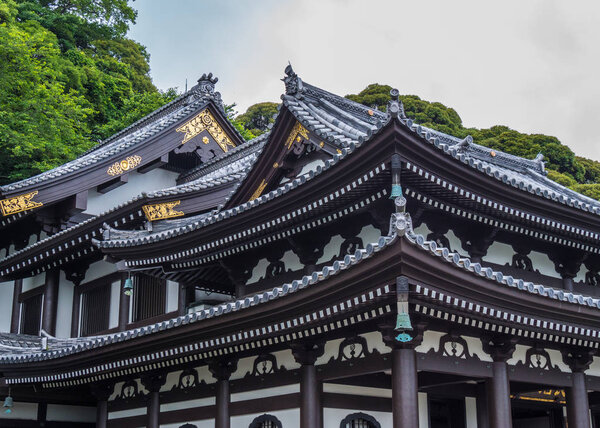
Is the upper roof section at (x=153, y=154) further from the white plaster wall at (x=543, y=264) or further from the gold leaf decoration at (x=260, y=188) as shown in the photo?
the white plaster wall at (x=543, y=264)

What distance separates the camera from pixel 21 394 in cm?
1535

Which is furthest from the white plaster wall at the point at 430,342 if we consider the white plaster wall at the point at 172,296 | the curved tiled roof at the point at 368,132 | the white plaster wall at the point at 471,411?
the white plaster wall at the point at 172,296

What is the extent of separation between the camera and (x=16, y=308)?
20.4 metres

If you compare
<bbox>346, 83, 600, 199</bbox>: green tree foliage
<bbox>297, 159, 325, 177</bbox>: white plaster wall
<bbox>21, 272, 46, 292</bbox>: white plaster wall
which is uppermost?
<bbox>346, 83, 600, 199</bbox>: green tree foliage

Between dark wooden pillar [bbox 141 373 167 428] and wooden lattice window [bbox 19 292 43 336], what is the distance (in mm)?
6411

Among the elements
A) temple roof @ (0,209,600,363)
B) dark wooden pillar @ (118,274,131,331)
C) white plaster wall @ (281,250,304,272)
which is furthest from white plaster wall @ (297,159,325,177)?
dark wooden pillar @ (118,274,131,331)

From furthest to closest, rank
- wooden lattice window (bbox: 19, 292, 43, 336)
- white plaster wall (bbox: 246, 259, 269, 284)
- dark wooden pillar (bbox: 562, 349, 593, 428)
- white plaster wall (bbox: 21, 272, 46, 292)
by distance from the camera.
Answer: white plaster wall (bbox: 21, 272, 46, 292), wooden lattice window (bbox: 19, 292, 43, 336), white plaster wall (bbox: 246, 259, 269, 284), dark wooden pillar (bbox: 562, 349, 593, 428)

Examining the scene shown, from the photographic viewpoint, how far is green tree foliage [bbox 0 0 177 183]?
26359 mm

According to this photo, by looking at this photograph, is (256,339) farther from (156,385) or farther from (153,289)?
(153,289)

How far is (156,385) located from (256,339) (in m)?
4.22

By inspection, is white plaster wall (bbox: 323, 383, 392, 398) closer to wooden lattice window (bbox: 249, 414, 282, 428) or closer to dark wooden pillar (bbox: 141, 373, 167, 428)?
wooden lattice window (bbox: 249, 414, 282, 428)

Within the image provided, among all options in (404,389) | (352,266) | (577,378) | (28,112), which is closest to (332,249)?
(404,389)

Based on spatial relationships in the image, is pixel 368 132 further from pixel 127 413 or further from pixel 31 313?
pixel 31 313

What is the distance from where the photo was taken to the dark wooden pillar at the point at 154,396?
13.9m
